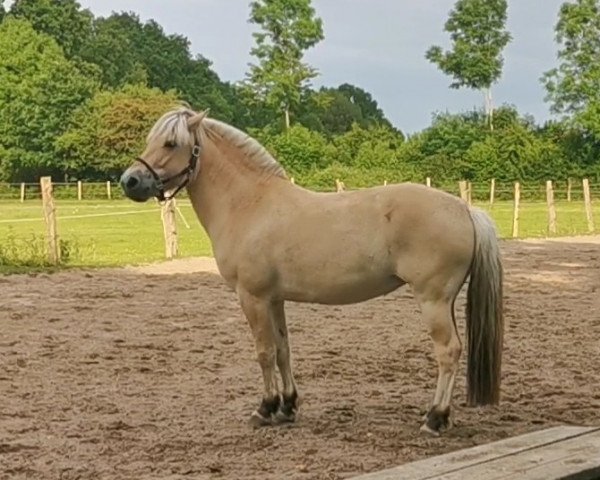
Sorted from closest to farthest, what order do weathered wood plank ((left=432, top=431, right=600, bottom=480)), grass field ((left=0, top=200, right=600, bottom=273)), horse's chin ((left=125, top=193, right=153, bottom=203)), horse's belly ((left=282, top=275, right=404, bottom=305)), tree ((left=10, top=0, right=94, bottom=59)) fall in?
weathered wood plank ((left=432, top=431, right=600, bottom=480))
horse's belly ((left=282, top=275, right=404, bottom=305))
horse's chin ((left=125, top=193, right=153, bottom=203))
grass field ((left=0, top=200, right=600, bottom=273))
tree ((left=10, top=0, right=94, bottom=59))

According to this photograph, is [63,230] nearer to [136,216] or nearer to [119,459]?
[136,216]

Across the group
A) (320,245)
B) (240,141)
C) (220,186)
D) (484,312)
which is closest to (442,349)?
(484,312)

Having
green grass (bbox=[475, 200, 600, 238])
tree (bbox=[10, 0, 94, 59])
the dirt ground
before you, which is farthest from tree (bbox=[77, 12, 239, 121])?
the dirt ground

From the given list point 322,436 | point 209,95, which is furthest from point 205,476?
point 209,95

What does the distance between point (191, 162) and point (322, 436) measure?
1.70m

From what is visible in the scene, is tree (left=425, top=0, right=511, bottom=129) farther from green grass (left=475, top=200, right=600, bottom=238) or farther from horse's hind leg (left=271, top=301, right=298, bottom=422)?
horse's hind leg (left=271, top=301, right=298, bottom=422)

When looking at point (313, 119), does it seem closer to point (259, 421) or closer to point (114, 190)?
point (114, 190)

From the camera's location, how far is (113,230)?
2642 centimetres

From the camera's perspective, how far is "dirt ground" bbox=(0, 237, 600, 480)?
4.75 metres

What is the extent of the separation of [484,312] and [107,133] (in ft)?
158

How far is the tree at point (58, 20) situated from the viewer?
249 ft

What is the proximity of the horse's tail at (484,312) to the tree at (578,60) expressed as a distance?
159 feet

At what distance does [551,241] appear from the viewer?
21.4 m

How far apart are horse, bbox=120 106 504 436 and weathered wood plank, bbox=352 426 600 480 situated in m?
1.55
